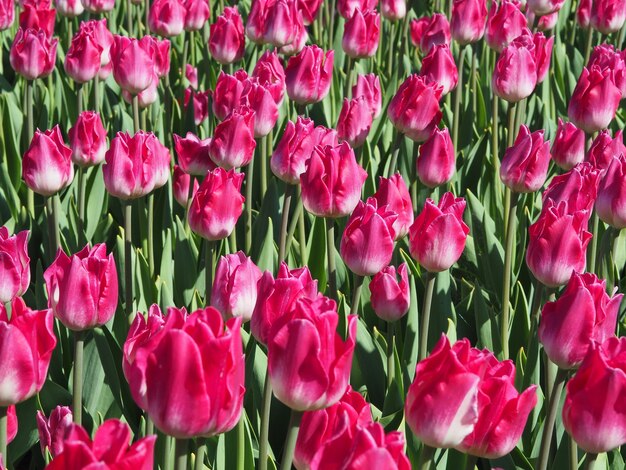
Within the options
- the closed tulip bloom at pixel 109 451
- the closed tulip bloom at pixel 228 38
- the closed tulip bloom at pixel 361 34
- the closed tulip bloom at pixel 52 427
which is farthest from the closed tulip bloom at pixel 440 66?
the closed tulip bloom at pixel 109 451

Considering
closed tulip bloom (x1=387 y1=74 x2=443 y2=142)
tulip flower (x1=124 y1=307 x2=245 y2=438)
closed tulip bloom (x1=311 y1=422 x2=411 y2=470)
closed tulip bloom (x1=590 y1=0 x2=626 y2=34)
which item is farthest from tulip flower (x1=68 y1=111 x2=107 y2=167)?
closed tulip bloom (x1=590 y1=0 x2=626 y2=34)

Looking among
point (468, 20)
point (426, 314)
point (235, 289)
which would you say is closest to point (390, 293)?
point (426, 314)

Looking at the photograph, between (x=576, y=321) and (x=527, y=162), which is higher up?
(x=576, y=321)

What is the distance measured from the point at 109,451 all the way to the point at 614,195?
1293 mm

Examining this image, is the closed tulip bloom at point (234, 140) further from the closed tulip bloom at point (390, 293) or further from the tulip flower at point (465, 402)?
the tulip flower at point (465, 402)

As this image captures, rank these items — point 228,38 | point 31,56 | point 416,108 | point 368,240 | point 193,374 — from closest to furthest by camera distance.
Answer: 1. point 193,374
2. point 368,240
3. point 416,108
4. point 31,56
5. point 228,38

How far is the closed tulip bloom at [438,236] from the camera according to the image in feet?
5.26

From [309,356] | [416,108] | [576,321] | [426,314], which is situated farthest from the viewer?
[416,108]

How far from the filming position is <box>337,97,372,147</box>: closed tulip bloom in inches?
91.4

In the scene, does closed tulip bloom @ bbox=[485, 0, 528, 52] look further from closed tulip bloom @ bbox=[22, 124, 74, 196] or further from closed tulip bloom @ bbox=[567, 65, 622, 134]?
closed tulip bloom @ bbox=[22, 124, 74, 196]

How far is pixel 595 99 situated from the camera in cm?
225

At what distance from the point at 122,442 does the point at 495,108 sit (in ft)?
7.67

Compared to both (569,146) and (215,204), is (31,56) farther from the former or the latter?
(569,146)

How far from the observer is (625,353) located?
107 cm
